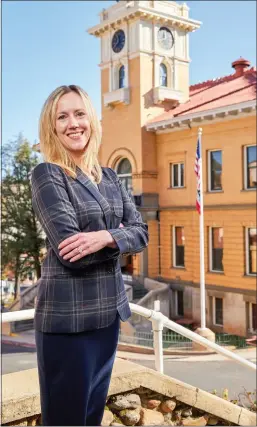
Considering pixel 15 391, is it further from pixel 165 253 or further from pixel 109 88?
pixel 109 88

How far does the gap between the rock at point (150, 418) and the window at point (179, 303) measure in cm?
→ 1648

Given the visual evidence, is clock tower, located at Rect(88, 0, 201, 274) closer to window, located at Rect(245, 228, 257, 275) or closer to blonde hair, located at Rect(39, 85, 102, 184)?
window, located at Rect(245, 228, 257, 275)

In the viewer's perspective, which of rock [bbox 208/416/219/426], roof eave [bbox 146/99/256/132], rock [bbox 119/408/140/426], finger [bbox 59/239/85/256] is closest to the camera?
finger [bbox 59/239/85/256]

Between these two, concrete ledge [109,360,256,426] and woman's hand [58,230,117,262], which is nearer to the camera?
woman's hand [58,230,117,262]

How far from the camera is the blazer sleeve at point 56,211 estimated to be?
172 cm

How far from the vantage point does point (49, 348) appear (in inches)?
69.1

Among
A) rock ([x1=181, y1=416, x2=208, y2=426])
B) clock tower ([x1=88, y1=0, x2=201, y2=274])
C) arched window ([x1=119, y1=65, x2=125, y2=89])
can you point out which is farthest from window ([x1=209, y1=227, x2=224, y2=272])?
rock ([x1=181, y1=416, x2=208, y2=426])

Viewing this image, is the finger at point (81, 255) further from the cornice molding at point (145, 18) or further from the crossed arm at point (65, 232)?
the cornice molding at point (145, 18)

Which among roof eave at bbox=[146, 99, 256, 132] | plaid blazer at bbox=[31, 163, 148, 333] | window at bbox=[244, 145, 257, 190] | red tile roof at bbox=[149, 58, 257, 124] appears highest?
red tile roof at bbox=[149, 58, 257, 124]

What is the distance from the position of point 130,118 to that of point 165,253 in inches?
236

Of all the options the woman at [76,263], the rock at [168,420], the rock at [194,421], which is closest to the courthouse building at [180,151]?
the rock at [194,421]

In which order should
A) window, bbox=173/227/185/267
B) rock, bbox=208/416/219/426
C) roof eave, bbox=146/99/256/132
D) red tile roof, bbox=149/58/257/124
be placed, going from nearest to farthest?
rock, bbox=208/416/219/426, roof eave, bbox=146/99/256/132, red tile roof, bbox=149/58/257/124, window, bbox=173/227/185/267

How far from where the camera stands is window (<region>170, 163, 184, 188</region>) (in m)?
20.0

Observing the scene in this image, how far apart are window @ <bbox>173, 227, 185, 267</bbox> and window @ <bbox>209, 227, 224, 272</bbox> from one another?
5.15ft
